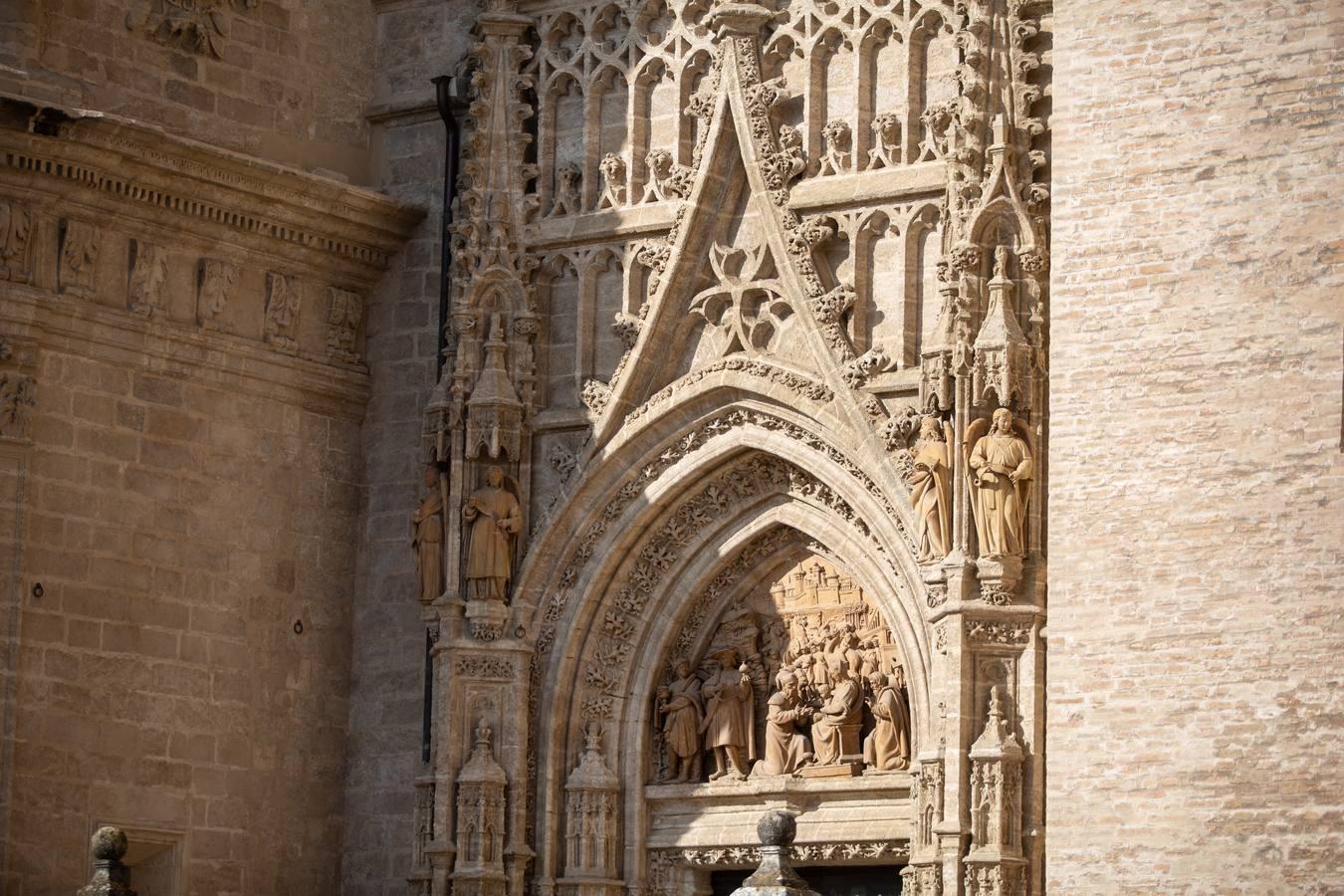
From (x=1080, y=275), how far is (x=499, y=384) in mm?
3995

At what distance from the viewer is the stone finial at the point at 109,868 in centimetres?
1528

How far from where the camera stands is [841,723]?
63.9ft

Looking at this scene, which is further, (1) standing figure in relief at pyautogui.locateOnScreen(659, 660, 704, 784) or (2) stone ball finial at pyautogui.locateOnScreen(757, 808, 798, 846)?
(1) standing figure in relief at pyautogui.locateOnScreen(659, 660, 704, 784)

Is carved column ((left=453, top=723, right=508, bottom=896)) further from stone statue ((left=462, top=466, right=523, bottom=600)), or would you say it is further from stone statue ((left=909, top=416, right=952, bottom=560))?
stone statue ((left=909, top=416, right=952, bottom=560))

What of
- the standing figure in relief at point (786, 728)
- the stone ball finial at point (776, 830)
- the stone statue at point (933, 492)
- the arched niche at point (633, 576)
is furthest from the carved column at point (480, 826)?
the stone ball finial at point (776, 830)

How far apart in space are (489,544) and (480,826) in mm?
1564

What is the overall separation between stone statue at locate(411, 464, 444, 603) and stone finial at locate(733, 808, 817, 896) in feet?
17.8

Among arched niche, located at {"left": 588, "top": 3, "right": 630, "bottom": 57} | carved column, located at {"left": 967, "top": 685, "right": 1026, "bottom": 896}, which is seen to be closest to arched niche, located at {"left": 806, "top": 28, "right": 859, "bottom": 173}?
arched niche, located at {"left": 588, "top": 3, "right": 630, "bottom": 57}

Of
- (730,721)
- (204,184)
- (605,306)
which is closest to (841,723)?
(730,721)

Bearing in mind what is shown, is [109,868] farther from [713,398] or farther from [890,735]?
[713,398]

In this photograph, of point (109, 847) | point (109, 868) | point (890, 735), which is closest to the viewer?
point (109, 868)

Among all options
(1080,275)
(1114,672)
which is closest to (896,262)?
(1080,275)

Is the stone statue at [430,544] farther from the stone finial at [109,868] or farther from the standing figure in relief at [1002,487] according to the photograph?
the stone finial at [109,868]

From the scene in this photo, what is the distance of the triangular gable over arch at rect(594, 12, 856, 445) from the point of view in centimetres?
1973
